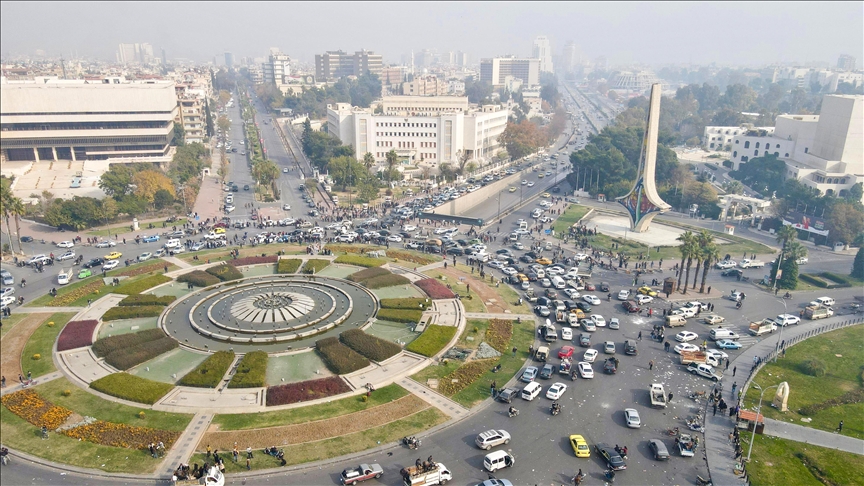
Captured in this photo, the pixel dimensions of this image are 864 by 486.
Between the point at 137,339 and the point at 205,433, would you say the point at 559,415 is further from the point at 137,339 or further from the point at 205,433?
the point at 137,339

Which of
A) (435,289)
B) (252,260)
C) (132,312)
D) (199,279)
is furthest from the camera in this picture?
(252,260)

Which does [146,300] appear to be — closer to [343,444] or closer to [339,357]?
[339,357]

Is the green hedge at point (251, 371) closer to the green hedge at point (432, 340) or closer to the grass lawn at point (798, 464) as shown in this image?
the green hedge at point (432, 340)

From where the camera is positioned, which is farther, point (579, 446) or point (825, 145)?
point (825, 145)

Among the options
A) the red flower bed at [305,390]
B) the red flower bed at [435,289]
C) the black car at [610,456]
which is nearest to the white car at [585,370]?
the black car at [610,456]

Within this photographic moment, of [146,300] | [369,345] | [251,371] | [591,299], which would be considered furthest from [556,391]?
[146,300]

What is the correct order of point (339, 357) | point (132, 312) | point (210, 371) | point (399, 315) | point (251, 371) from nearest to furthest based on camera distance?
point (210, 371)
point (251, 371)
point (339, 357)
point (132, 312)
point (399, 315)
